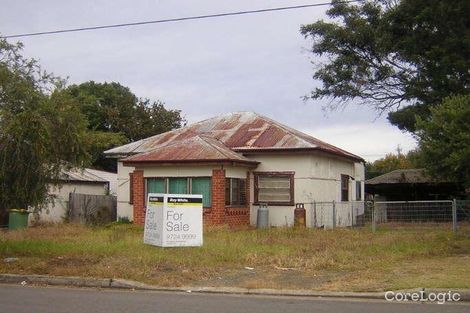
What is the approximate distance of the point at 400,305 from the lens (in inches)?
409

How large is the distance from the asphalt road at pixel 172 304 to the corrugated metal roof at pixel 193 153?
13.2 metres

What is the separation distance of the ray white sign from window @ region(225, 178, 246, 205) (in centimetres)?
764

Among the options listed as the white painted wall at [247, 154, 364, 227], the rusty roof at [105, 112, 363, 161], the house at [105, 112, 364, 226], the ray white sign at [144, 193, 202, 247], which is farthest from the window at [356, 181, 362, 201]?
the ray white sign at [144, 193, 202, 247]

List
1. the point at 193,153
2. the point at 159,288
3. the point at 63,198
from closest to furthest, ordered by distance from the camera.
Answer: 1. the point at 159,288
2. the point at 193,153
3. the point at 63,198

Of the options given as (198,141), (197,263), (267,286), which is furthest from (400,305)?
(198,141)

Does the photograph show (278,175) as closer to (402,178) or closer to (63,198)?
(63,198)

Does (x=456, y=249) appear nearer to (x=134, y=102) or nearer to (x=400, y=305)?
(x=400, y=305)

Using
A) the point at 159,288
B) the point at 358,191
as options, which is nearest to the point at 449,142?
the point at 159,288

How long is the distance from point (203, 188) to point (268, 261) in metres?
10.7

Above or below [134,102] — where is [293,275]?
below

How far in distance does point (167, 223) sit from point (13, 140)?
4.58 metres

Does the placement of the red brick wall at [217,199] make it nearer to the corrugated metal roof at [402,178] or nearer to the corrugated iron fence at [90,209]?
the corrugated iron fence at [90,209]

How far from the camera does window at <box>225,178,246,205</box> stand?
2548cm

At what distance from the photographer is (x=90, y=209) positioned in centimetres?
3225
